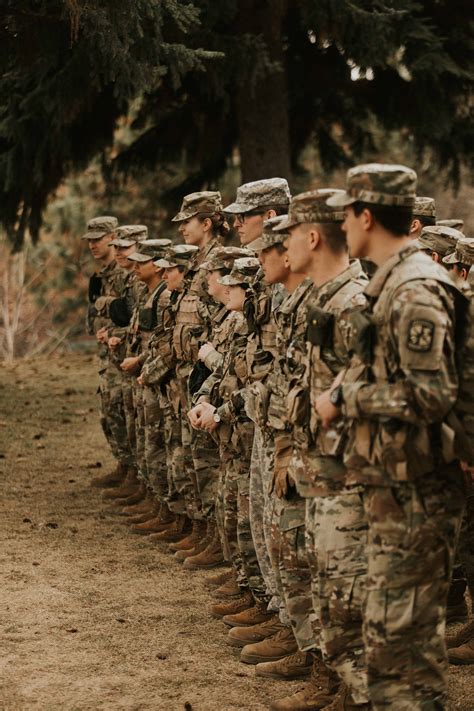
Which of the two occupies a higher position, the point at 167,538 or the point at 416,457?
the point at 416,457

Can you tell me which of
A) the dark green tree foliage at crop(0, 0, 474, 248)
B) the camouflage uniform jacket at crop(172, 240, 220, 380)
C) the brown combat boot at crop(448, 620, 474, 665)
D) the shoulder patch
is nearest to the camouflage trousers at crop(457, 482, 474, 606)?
the brown combat boot at crop(448, 620, 474, 665)

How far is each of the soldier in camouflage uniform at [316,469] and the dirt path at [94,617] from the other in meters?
0.65

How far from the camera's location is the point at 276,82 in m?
14.4

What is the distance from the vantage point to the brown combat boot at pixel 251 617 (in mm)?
6672

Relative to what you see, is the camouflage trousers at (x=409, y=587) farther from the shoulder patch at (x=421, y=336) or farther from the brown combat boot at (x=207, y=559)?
the brown combat boot at (x=207, y=559)

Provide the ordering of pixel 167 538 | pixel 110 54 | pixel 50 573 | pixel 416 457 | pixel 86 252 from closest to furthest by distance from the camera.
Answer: pixel 416 457
pixel 50 573
pixel 167 538
pixel 110 54
pixel 86 252

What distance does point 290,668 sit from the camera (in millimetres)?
5840

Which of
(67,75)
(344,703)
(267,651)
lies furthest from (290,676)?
(67,75)

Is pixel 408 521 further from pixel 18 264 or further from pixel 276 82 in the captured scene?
pixel 18 264

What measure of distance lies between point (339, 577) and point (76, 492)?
20.6ft

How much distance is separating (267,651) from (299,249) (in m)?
2.26

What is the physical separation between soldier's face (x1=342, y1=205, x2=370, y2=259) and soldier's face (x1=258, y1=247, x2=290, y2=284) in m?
1.26

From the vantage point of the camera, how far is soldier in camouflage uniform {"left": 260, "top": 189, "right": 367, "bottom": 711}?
14.9 ft

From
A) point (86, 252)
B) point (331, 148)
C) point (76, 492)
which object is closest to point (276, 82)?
point (331, 148)
